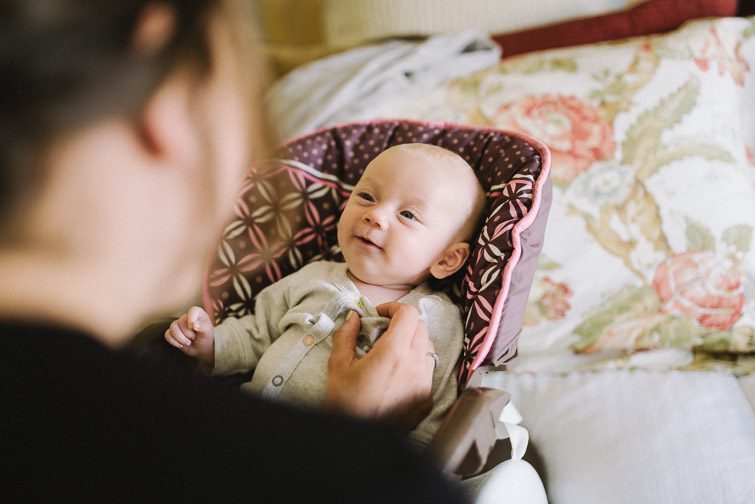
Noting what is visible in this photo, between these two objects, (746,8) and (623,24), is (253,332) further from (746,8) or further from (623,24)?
(746,8)

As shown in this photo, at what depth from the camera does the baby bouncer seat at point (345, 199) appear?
0.91 meters

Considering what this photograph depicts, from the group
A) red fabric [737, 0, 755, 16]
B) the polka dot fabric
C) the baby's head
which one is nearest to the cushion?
the polka dot fabric

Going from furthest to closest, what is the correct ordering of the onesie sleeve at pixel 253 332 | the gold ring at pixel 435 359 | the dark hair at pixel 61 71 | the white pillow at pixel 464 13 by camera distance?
the white pillow at pixel 464 13 → the onesie sleeve at pixel 253 332 → the gold ring at pixel 435 359 → the dark hair at pixel 61 71

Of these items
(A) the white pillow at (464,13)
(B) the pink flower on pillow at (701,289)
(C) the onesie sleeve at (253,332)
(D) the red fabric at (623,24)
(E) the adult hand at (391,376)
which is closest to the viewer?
(E) the adult hand at (391,376)

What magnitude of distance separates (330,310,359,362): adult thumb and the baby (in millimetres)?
28

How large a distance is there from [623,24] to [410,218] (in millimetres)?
816

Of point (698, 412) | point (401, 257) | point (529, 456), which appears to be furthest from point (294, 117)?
point (698, 412)

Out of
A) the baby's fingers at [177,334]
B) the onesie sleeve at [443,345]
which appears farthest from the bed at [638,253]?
the baby's fingers at [177,334]

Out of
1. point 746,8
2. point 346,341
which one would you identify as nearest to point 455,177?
point 346,341

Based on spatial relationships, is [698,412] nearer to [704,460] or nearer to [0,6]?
[704,460]

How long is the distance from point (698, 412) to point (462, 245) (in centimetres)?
48

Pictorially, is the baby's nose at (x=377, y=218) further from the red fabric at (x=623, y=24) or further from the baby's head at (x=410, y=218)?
the red fabric at (x=623, y=24)

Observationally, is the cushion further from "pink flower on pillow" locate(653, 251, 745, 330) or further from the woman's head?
the woman's head

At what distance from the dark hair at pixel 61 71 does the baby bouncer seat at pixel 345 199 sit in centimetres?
59
